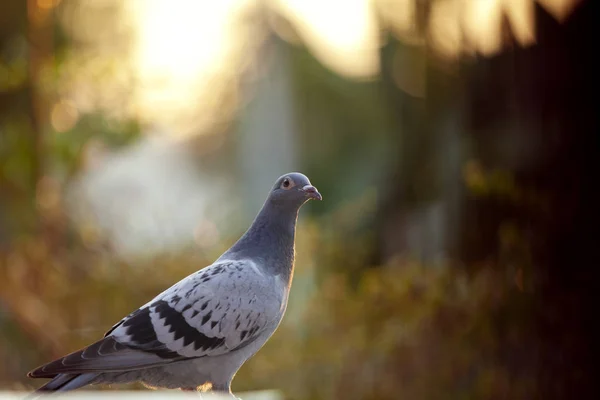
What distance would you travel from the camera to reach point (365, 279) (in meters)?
4.87

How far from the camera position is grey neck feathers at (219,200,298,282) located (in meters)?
2.37

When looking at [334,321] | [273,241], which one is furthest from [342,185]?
[273,241]

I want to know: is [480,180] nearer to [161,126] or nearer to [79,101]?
[161,126]

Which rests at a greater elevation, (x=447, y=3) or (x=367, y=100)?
(x=447, y=3)

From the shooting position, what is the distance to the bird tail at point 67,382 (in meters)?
1.98

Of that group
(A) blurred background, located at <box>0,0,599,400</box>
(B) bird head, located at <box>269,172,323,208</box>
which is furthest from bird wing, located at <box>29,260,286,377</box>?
(A) blurred background, located at <box>0,0,599,400</box>

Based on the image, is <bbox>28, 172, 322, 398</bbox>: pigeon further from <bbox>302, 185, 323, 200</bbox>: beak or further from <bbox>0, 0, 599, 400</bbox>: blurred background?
<bbox>0, 0, 599, 400</bbox>: blurred background

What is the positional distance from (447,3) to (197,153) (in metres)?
2.66

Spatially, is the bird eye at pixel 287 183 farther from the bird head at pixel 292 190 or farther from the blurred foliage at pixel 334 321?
the blurred foliage at pixel 334 321


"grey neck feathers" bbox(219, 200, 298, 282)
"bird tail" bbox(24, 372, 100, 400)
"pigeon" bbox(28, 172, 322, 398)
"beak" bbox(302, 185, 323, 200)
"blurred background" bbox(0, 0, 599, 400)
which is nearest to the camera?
"bird tail" bbox(24, 372, 100, 400)

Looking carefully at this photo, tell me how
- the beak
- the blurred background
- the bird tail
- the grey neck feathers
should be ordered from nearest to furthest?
the bird tail, the beak, the grey neck feathers, the blurred background

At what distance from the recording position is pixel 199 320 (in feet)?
7.27

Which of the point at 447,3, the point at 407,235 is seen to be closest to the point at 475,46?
the point at 447,3

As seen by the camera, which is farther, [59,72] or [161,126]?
[161,126]
